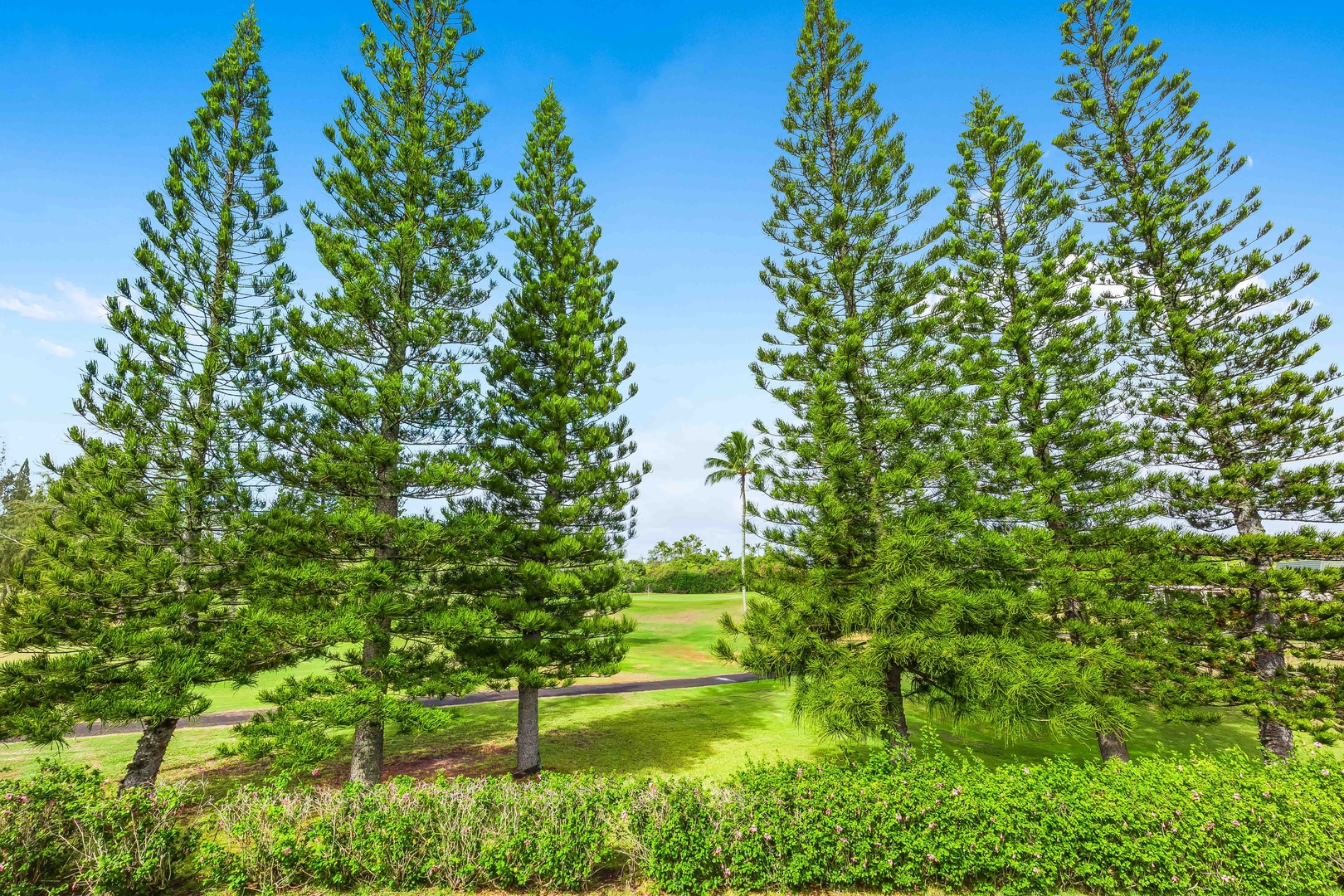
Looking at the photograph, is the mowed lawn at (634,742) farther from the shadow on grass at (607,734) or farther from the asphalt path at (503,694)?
the asphalt path at (503,694)

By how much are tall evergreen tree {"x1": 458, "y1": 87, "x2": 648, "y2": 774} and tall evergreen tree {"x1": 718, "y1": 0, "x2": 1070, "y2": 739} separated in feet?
9.67

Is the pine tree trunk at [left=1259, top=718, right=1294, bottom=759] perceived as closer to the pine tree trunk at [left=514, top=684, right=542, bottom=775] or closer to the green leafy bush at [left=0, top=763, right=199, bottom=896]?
the pine tree trunk at [left=514, top=684, right=542, bottom=775]

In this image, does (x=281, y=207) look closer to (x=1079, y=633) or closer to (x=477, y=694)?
(x=477, y=694)

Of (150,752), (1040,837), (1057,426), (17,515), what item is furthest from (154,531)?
(17,515)

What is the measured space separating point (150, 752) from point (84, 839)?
3478 mm

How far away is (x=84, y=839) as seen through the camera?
4980mm

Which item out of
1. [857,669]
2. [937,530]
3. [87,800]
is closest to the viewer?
[87,800]

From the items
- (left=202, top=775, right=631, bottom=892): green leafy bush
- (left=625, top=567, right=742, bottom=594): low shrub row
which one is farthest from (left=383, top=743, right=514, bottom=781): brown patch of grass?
(left=625, top=567, right=742, bottom=594): low shrub row

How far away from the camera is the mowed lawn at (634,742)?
31.6 feet

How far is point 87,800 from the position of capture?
516 centimetres

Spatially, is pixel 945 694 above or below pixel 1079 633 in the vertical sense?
below

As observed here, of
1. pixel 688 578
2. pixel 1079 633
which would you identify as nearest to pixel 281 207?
pixel 1079 633

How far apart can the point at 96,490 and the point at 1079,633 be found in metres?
16.3

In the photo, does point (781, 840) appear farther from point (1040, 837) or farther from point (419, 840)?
point (419, 840)
